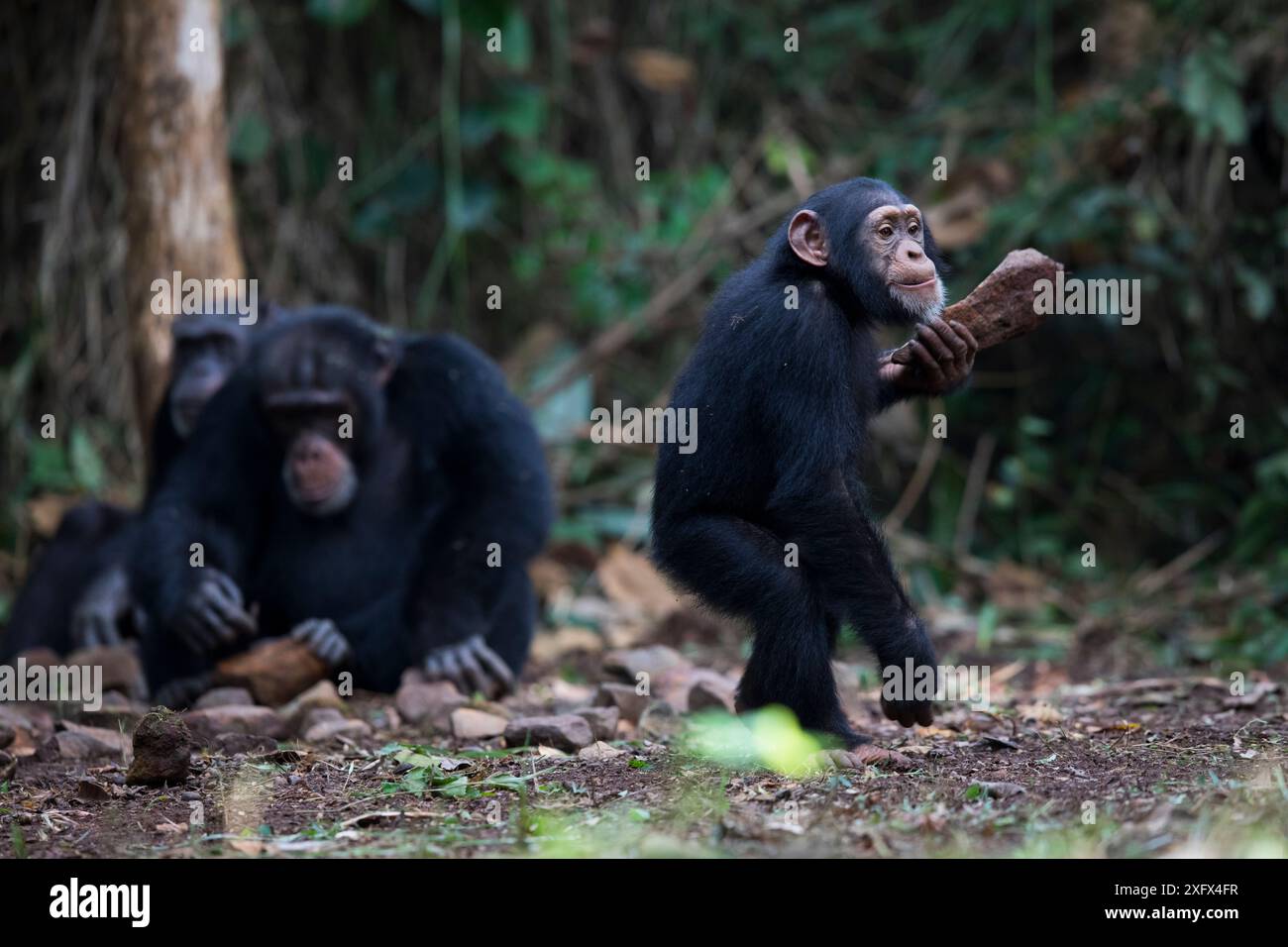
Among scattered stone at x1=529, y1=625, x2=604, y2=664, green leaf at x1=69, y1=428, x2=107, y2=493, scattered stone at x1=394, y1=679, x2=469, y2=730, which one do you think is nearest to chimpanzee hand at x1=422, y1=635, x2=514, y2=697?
scattered stone at x1=394, y1=679, x2=469, y2=730

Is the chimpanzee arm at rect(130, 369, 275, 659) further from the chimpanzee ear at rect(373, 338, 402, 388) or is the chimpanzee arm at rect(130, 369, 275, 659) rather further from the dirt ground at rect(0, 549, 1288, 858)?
the dirt ground at rect(0, 549, 1288, 858)

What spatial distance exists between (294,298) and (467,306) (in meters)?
1.31

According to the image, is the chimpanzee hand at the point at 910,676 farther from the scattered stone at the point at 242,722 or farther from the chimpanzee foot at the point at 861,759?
the scattered stone at the point at 242,722

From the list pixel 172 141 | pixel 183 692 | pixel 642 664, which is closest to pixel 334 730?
pixel 183 692

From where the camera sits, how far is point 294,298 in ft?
A: 35.5

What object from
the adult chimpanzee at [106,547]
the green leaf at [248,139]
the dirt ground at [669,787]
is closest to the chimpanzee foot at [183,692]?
the dirt ground at [669,787]

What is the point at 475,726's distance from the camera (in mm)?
5375

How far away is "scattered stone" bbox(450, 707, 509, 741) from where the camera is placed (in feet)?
17.6

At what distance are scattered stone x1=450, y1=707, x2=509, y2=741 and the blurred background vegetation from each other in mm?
3258

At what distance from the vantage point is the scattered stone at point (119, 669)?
273 inches

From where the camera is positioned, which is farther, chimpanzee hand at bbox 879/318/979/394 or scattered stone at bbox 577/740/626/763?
chimpanzee hand at bbox 879/318/979/394
